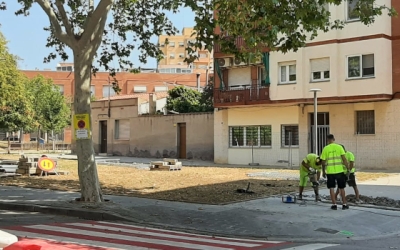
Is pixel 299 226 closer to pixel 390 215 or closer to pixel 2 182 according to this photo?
pixel 390 215

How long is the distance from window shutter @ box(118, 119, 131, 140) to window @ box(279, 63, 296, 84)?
50.4 ft

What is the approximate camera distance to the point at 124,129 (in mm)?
39500

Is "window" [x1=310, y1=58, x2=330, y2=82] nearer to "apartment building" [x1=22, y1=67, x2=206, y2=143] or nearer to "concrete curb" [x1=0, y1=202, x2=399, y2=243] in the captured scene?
"concrete curb" [x1=0, y1=202, x2=399, y2=243]

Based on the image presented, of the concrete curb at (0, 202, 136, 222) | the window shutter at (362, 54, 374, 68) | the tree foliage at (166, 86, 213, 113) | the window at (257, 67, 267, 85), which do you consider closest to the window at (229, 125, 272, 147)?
the window at (257, 67, 267, 85)

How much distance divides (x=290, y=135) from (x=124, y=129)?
52.7 feet

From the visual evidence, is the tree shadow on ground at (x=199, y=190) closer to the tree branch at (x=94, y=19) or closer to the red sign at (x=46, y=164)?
the red sign at (x=46, y=164)

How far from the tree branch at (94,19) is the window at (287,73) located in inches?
680

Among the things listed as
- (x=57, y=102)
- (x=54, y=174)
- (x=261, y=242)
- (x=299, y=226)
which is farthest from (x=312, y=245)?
(x=57, y=102)

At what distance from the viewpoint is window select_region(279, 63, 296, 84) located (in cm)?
2770

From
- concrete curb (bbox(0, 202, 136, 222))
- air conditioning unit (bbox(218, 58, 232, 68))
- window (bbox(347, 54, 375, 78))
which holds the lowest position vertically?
concrete curb (bbox(0, 202, 136, 222))

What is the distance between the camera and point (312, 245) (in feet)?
26.9

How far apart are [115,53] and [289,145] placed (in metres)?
15.3

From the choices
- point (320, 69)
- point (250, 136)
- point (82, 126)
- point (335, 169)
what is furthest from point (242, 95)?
point (82, 126)

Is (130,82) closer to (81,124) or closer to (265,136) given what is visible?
(265,136)
